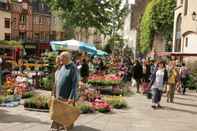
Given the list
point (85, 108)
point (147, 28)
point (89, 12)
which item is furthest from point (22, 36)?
point (85, 108)

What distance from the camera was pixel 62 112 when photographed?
10727 mm

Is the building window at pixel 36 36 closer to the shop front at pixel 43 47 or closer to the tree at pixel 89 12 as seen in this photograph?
the shop front at pixel 43 47

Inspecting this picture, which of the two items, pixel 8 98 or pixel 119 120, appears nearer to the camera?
pixel 119 120

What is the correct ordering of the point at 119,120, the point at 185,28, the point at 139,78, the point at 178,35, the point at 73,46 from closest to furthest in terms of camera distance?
the point at 119,120 → the point at 139,78 → the point at 73,46 → the point at 185,28 → the point at 178,35

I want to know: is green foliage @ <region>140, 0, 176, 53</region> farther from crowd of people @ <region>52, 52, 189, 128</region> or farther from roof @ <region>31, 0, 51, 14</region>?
crowd of people @ <region>52, 52, 189, 128</region>

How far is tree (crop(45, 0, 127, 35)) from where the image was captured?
46562 millimetres

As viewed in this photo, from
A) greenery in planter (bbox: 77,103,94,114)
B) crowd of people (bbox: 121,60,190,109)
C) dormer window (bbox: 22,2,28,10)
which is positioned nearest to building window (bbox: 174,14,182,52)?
Result: crowd of people (bbox: 121,60,190,109)

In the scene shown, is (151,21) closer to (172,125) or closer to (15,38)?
(15,38)

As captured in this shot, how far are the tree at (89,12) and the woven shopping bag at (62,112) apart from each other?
36.0 meters

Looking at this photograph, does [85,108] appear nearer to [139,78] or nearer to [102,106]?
[102,106]

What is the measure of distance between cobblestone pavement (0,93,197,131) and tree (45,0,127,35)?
29.1 m

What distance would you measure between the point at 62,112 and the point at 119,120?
4.08m

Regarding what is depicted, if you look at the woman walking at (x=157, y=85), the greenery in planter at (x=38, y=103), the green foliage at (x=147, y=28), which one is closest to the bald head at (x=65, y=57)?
the greenery in planter at (x=38, y=103)

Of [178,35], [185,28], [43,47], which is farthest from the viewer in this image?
[43,47]
